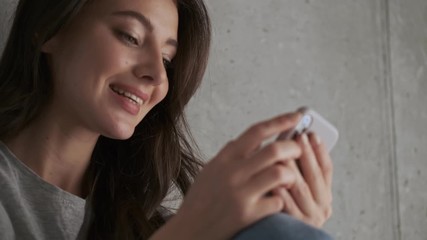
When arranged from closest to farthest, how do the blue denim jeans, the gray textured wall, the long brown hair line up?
the blue denim jeans, the long brown hair, the gray textured wall

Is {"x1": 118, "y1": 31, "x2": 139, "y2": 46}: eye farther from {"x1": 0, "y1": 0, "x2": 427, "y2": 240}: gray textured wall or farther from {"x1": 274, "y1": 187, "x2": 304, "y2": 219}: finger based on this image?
{"x1": 274, "y1": 187, "x2": 304, "y2": 219}: finger

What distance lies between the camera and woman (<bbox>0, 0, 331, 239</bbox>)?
1.01 metres

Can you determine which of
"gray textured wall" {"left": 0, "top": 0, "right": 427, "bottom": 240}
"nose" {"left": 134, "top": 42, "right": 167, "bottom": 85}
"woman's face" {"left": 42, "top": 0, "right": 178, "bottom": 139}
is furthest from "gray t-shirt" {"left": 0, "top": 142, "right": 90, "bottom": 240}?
"gray textured wall" {"left": 0, "top": 0, "right": 427, "bottom": 240}

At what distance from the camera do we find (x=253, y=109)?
140 cm

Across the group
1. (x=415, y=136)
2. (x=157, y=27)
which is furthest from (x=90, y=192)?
(x=415, y=136)

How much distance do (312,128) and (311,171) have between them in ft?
0.17

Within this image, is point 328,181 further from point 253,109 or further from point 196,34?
point 253,109

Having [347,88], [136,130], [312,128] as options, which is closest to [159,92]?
[136,130]

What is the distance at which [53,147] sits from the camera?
1.08 m

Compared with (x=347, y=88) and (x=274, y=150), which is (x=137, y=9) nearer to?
(x=274, y=150)

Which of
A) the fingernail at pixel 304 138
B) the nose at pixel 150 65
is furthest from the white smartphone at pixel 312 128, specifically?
the nose at pixel 150 65

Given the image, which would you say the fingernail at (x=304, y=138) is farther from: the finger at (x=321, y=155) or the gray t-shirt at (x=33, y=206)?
the gray t-shirt at (x=33, y=206)

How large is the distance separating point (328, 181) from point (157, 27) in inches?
18.0

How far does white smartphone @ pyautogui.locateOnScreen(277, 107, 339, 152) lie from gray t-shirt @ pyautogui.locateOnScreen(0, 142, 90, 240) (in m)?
0.46
